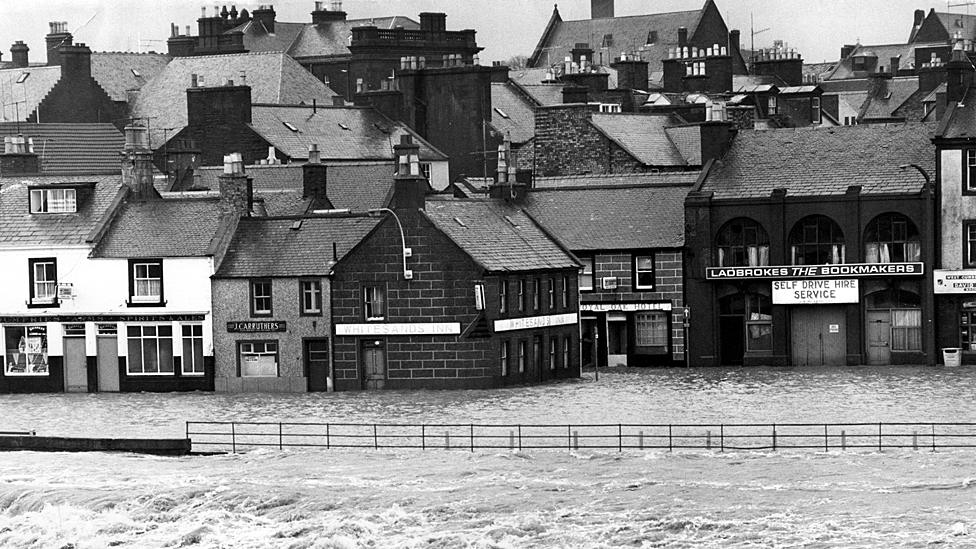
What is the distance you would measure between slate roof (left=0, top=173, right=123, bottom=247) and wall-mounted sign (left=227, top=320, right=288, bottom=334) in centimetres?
652

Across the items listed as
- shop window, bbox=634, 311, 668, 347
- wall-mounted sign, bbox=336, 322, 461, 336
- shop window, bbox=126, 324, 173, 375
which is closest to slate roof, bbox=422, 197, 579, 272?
wall-mounted sign, bbox=336, 322, 461, 336

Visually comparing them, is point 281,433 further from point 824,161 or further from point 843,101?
point 843,101

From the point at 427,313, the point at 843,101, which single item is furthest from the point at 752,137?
the point at 843,101

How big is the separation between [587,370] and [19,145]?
84.3ft

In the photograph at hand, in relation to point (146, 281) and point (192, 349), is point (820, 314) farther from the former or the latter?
point (146, 281)

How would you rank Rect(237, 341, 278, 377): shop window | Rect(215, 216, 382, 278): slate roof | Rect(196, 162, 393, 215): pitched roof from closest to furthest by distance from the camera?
1. Rect(237, 341, 278, 377): shop window
2. Rect(215, 216, 382, 278): slate roof
3. Rect(196, 162, 393, 215): pitched roof

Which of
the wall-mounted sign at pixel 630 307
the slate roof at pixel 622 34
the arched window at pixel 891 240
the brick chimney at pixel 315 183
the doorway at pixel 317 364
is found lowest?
the doorway at pixel 317 364

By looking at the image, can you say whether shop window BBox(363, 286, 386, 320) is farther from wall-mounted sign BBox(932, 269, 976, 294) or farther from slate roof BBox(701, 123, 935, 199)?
wall-mounted sign BBox(932, 269, 976, 294)

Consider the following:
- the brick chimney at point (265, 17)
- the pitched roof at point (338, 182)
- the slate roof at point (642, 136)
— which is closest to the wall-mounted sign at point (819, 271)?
the pitched roof at point (338, 182)

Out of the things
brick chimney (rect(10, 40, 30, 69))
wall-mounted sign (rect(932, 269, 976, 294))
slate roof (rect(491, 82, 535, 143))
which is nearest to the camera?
wall-mounted sign (rect(932, 269, 976, 294))

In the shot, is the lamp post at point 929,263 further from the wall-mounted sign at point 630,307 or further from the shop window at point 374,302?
the shop window at point 374,302

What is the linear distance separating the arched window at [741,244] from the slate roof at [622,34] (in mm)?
70563

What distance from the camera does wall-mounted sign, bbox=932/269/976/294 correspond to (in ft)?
261

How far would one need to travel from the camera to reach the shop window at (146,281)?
7638cm
